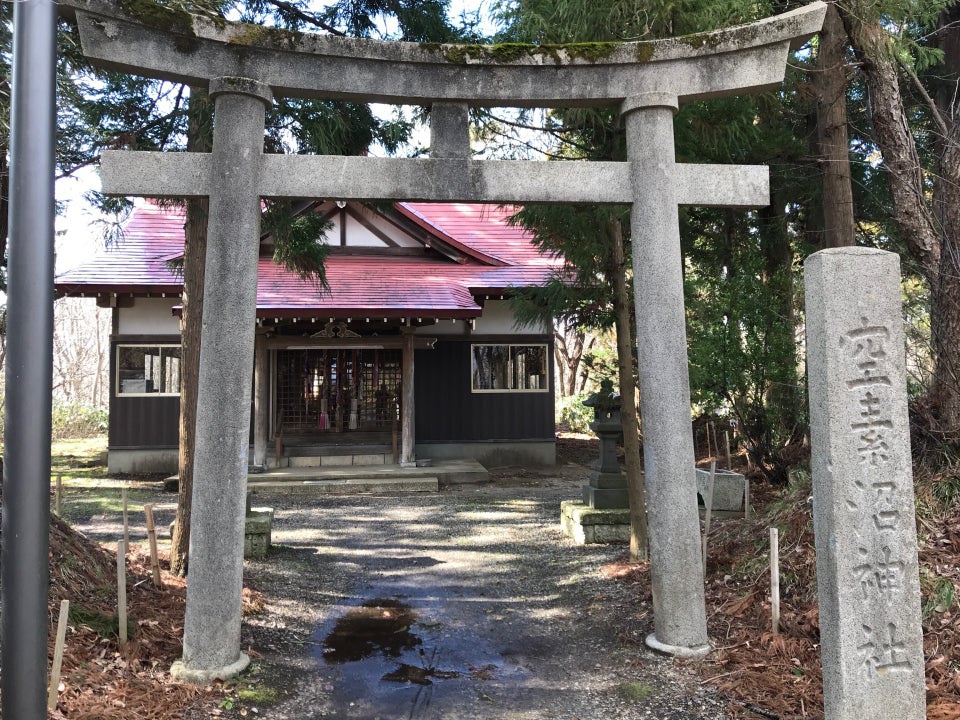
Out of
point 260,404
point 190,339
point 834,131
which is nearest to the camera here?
point 190,339

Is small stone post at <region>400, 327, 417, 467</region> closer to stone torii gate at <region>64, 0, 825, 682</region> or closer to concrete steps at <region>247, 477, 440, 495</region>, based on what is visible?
concrete steps at <region>247, 477, 440, 495</region>

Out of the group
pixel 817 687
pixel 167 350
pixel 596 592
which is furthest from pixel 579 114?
pixel 167 350

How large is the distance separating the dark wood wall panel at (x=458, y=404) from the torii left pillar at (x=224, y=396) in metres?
10.6

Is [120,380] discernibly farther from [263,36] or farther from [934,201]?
[934,201]

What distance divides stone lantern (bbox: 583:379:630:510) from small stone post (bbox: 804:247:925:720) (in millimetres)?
4958

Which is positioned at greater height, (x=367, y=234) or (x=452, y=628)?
(x=367, y=234)

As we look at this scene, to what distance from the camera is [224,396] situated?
4344 millimetres

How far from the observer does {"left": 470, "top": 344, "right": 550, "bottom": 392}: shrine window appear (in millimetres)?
15219

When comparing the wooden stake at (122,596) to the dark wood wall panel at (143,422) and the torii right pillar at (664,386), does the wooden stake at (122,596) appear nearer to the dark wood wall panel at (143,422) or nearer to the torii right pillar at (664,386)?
the torii right pillar at (664,386)

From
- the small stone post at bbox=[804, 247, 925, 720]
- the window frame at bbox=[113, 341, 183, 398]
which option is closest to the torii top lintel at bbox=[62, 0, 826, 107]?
the small stone post at bbox=[804, 247, 925, 720]

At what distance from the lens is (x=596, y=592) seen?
20.9ft

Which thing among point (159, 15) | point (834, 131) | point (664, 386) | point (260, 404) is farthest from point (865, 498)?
point (260, 404)

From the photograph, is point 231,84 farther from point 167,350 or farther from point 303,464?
point 167,350

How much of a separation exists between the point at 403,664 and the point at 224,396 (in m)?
2.27
